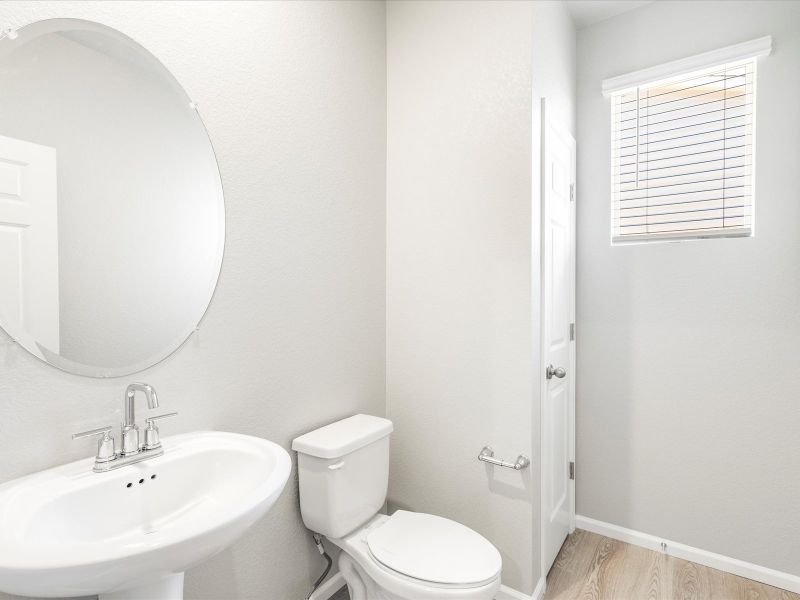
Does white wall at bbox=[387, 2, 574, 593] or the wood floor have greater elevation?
white wall at bbox=[387, 2, 574, 593]

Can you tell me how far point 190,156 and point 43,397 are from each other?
725mm

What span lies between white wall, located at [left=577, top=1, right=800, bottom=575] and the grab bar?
795 mm

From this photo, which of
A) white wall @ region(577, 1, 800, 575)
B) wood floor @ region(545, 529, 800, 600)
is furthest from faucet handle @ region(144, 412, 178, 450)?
white wall @ region(577, 1, 800, 575)

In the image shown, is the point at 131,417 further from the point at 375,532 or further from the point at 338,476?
the point at 375,532

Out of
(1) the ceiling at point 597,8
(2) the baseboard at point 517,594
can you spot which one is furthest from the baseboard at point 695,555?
(1) the ceiling at point 597,8

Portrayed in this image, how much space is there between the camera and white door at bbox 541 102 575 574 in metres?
1.79

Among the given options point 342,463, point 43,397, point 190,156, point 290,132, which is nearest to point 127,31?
Result: point 190,156

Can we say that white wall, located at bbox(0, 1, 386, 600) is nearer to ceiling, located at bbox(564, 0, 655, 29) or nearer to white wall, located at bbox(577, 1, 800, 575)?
ceiling, located at bbox(564, 0, 655, 29)

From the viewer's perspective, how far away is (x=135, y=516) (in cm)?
102

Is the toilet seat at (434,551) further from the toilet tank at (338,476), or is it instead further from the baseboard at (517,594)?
the baseboard at (517,594)

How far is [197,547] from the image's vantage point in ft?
2.57

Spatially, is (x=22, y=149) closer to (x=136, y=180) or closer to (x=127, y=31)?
(x=136, y=180)

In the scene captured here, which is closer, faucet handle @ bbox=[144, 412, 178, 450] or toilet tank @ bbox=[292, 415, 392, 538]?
faucet handle @ bbox=[144, 412, 178, 450]

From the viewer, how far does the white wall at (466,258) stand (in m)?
1.68
